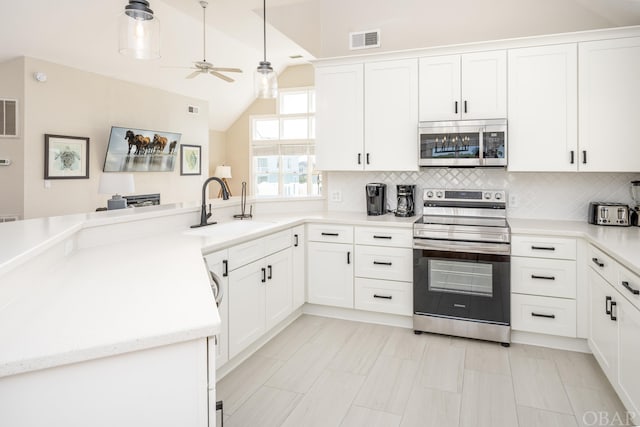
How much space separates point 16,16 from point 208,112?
4317 millimetres

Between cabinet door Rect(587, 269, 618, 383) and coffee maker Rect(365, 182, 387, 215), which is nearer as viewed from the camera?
cabinet door Rect(587, 269, 618, 383)

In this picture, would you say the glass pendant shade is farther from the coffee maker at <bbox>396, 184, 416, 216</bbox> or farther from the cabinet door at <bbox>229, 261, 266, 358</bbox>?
the cabinet door at <bbox>229, 261, 266, 358</bbox>

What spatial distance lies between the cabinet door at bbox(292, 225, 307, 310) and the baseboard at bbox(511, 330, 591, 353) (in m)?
1.70

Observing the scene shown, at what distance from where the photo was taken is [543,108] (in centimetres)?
326

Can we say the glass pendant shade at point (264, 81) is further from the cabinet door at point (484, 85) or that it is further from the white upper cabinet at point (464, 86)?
the cabinet door at point (484, 85)

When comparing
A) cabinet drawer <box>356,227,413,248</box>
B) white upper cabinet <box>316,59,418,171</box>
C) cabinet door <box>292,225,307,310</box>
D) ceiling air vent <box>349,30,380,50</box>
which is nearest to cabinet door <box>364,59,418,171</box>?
white upper cabinet <box>316,59,418,171</box>

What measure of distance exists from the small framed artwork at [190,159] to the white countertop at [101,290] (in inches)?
235

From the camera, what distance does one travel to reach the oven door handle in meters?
3.03

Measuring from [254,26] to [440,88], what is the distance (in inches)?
149

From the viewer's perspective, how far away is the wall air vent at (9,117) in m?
5.45

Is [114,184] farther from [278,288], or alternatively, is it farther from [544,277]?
[544,277]

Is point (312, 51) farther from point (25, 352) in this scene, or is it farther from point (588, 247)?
point (25, 352)

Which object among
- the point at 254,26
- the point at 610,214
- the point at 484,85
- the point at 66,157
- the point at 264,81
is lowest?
the point at 610,214

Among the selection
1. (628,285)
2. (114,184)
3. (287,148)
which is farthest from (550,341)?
(287,148)
